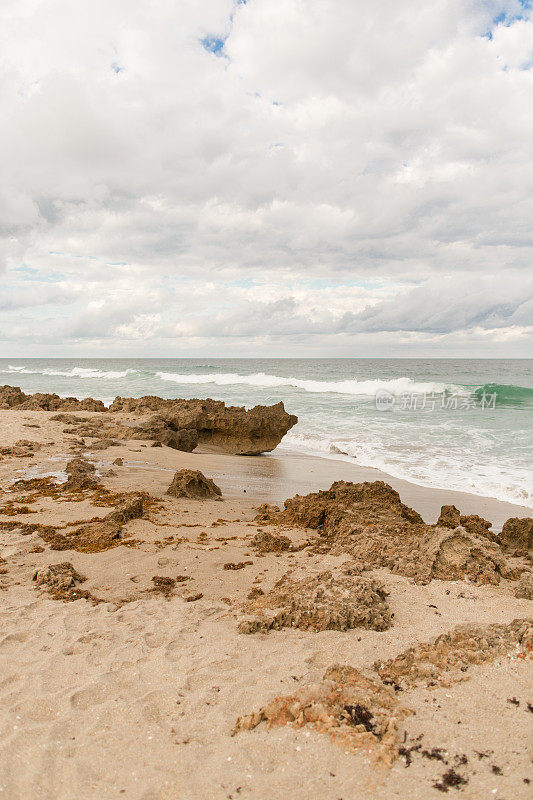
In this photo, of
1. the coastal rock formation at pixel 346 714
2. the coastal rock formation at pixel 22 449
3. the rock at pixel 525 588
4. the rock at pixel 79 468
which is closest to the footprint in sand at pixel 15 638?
the coastal rock formation at pixel 346 714

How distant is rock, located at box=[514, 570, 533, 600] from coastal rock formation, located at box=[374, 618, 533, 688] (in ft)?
2.06

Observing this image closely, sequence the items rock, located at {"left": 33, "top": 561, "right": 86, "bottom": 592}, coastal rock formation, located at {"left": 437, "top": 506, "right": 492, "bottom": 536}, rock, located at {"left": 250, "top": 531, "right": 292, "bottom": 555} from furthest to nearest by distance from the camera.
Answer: coastal rock formation, located at {"left": 437, "top": 506, "right": 492, "bottom": 536} < rock, located at {"left": 250, "top": 531, "right": 292, "bottom": 555} < rock, located at {"left": 33, "top": 561, "right": 86, "bottom": 592}

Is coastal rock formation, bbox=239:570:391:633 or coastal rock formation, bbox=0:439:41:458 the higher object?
coastal rock formation, bbox=0:439:41:458

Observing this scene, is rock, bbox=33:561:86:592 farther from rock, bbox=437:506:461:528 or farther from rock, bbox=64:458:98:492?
rock, bbox=437:506:461:528

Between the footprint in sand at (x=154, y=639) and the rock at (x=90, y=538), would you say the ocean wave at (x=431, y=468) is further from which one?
the footprint in sand at (x=154, y=639)

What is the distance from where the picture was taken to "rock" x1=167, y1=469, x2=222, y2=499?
6887mm

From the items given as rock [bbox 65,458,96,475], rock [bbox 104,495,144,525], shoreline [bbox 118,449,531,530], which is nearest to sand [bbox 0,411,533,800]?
rock [bbox 104,495,144,525]

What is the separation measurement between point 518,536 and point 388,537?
5.11 feet

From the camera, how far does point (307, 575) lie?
4137 millimetres

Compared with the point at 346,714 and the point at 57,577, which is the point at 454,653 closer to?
the point at 346,714

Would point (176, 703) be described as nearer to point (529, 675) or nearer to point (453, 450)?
point (529, 675)

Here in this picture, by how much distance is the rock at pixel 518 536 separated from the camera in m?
5.00

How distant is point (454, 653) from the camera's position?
2762mm

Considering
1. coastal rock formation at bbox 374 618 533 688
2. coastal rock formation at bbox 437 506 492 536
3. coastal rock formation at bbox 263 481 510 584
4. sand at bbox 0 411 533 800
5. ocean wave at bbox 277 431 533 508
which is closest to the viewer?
sand at bbox 0 411 533 800
